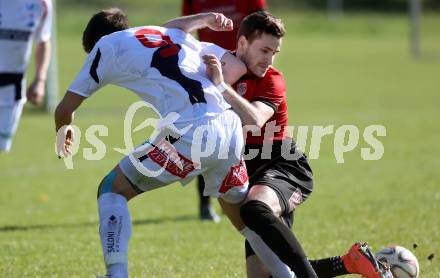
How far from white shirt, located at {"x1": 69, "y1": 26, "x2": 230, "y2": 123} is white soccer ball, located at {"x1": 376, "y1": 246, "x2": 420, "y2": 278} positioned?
4.94 ft

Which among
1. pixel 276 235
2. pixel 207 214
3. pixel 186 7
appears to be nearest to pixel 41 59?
pixel 186 7

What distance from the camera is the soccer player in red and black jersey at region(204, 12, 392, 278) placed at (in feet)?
15.1

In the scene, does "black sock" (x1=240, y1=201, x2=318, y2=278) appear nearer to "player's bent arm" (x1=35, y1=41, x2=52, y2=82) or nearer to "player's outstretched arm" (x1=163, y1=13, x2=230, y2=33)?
"player's outstretched arm" (x1=163, y1=13, x2=230, y2=33)

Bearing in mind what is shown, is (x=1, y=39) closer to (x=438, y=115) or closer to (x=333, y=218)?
(x=333, y=218)

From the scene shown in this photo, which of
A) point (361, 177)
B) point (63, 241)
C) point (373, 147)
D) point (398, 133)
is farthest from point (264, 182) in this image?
point (398, 133)

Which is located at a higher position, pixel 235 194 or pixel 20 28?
pixel 235 194

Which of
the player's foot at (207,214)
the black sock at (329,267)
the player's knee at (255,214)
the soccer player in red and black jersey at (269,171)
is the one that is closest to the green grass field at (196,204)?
the player's foot at (207,214)

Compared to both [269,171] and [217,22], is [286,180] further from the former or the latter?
[217,22]

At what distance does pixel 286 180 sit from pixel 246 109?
0.61 metres

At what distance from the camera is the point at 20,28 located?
695 centimetres

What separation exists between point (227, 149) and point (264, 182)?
39 centimetres

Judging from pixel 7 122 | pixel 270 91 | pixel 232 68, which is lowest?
pixel 7 122

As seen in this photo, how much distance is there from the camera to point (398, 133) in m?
14.1

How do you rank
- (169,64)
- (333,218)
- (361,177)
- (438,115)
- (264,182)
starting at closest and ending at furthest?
(169,64), (264,182), (333,218), (361,177), (438,115)
